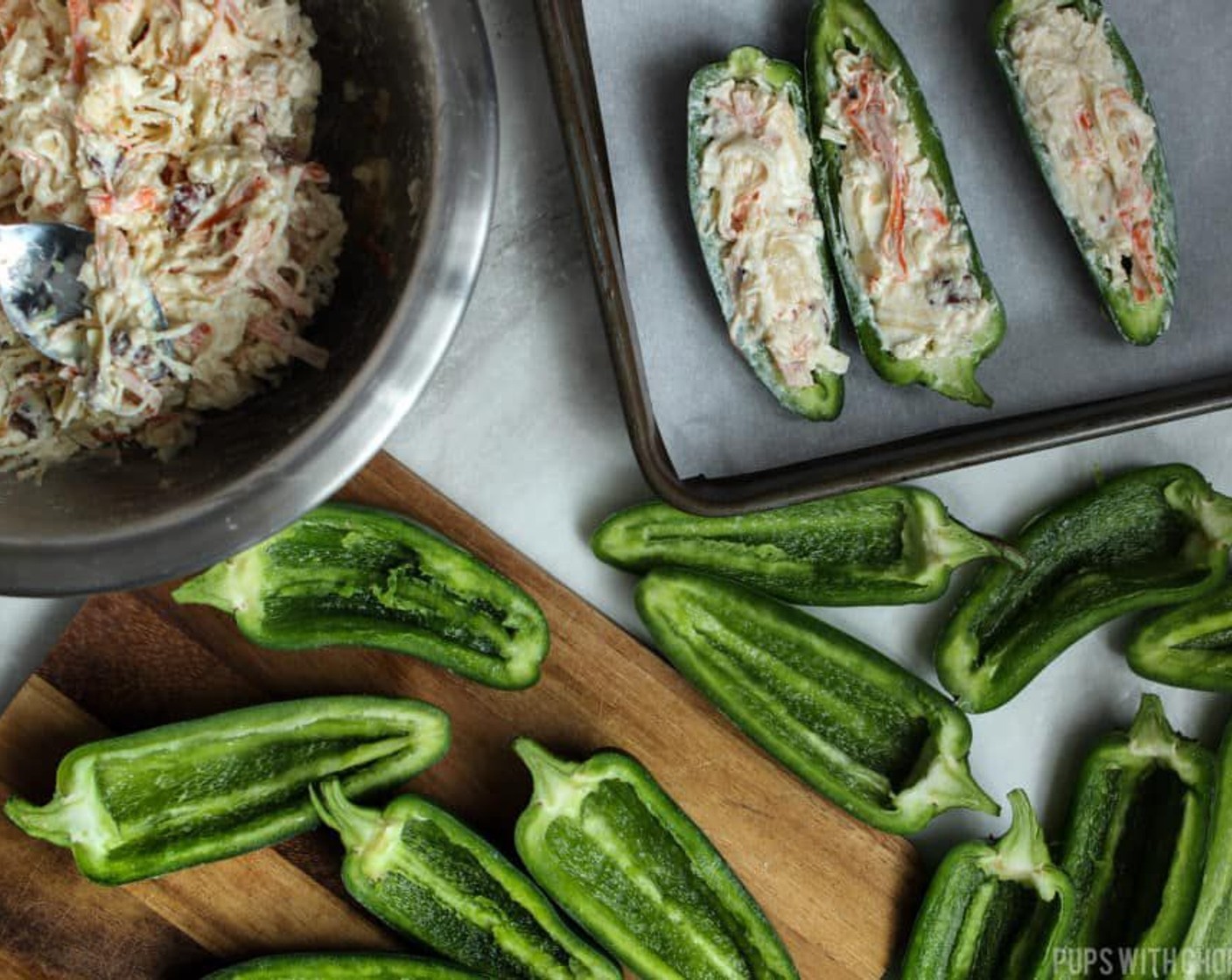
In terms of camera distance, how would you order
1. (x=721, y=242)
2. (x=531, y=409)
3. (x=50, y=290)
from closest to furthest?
(x=50, y=290) < (x=721, y=242) < (x=531, y=409)

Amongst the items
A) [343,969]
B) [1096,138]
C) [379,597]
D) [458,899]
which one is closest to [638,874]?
[458,899]

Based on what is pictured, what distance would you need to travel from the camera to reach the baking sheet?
164cm

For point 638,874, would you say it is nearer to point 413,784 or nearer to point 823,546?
point 413,784

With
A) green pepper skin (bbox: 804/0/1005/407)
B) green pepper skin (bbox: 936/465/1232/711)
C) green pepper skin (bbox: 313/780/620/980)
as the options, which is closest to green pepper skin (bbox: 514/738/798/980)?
green pepper skin (bbox: 313/780/620/980)

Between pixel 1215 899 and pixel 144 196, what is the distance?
159 cm

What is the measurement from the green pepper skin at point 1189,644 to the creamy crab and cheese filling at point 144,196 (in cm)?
115

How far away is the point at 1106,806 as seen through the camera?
178 centimetres

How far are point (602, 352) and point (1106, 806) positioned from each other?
93cm

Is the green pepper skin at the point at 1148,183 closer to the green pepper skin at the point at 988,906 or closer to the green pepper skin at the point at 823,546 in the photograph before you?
the green pepper skin at the point at 823,546

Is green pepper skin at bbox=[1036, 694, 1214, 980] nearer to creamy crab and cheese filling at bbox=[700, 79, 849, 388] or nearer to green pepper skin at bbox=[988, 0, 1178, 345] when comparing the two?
green pepper skin at bbox=[988, 0, 1178, 345]

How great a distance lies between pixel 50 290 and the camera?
1343mm

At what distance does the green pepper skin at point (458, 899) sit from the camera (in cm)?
162

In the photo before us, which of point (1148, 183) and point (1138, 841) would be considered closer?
point (1148, 183)

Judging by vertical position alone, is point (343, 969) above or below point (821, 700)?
below
